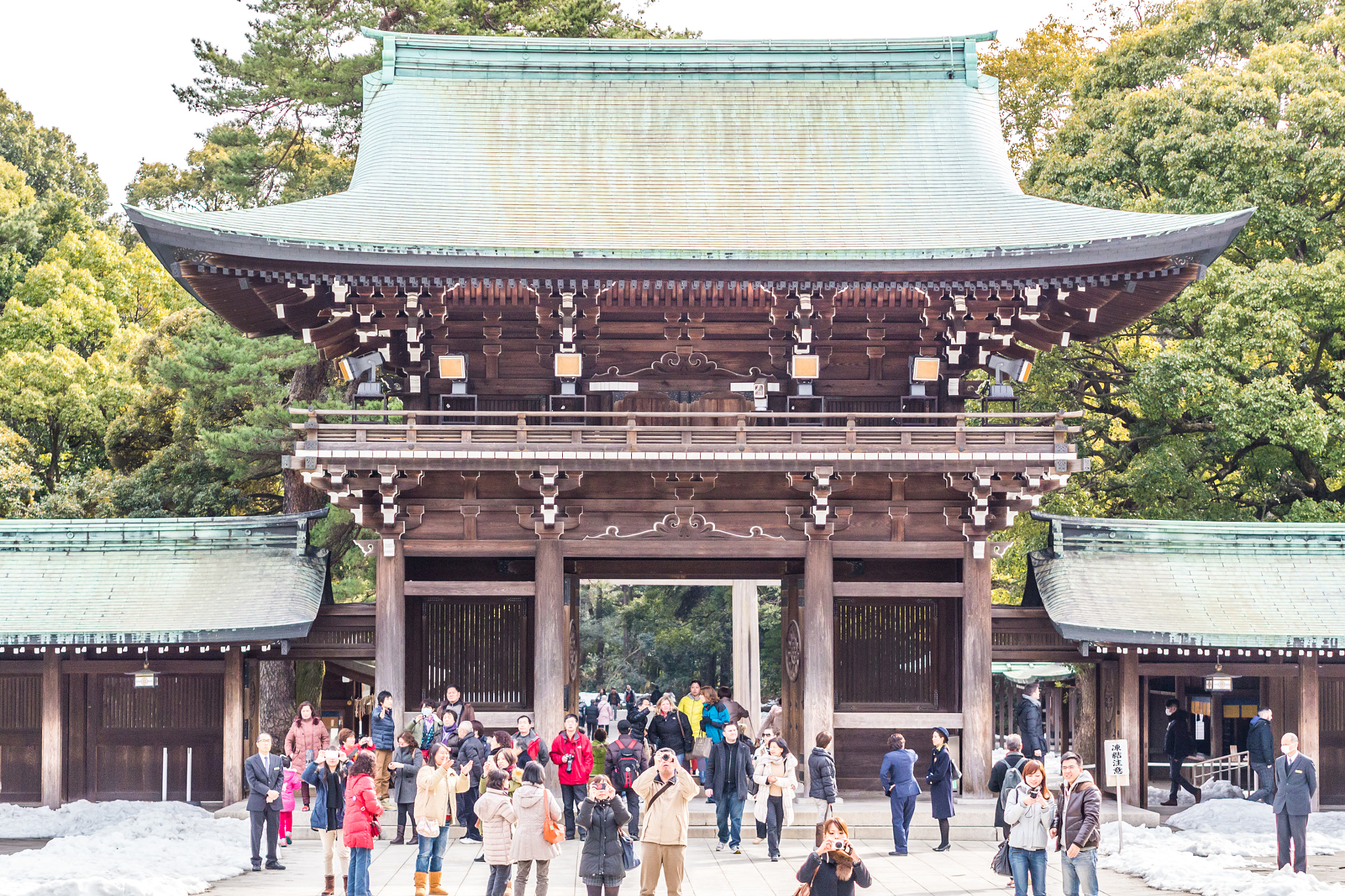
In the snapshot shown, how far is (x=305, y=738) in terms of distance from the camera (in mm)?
16906

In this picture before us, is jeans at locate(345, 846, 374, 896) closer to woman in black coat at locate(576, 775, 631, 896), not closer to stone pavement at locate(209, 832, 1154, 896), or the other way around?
stone pavement at locate(209, 832, 1154, 896)

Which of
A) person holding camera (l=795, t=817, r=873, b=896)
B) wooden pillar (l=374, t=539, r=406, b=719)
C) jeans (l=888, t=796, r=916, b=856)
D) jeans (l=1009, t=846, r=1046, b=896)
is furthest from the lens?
wooden pillar (l=374, t=539, r=406, b=719)

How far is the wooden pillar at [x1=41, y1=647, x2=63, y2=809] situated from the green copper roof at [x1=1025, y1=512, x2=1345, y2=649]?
1466 cm

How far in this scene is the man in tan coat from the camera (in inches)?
470

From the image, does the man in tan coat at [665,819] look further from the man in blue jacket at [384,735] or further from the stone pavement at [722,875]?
the man in blue jacket at [384,735]

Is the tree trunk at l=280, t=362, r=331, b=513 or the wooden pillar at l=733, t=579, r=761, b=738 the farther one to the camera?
the wooden pillar at l=733, t=579, r=761, b=738

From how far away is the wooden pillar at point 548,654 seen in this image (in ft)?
60.8

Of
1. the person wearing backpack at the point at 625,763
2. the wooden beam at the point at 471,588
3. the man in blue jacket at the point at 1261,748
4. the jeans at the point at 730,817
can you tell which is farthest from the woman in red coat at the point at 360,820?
the man in blue jacket at the point at 1261,748

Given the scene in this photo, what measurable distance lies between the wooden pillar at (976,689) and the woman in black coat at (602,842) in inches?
332

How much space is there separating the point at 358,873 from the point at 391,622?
6.41 metres

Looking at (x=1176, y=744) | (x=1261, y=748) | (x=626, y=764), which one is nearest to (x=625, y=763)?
(x=626, y=764)

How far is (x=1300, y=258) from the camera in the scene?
27359mm

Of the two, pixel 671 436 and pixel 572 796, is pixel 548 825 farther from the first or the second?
pixel 671 436

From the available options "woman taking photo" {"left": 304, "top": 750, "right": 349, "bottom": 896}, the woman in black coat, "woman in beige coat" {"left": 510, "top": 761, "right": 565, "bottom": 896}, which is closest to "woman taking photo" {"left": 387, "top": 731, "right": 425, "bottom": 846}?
"woman taking photo" {"left": 304, "top": 750, "right": 349, "bottom": 896}
